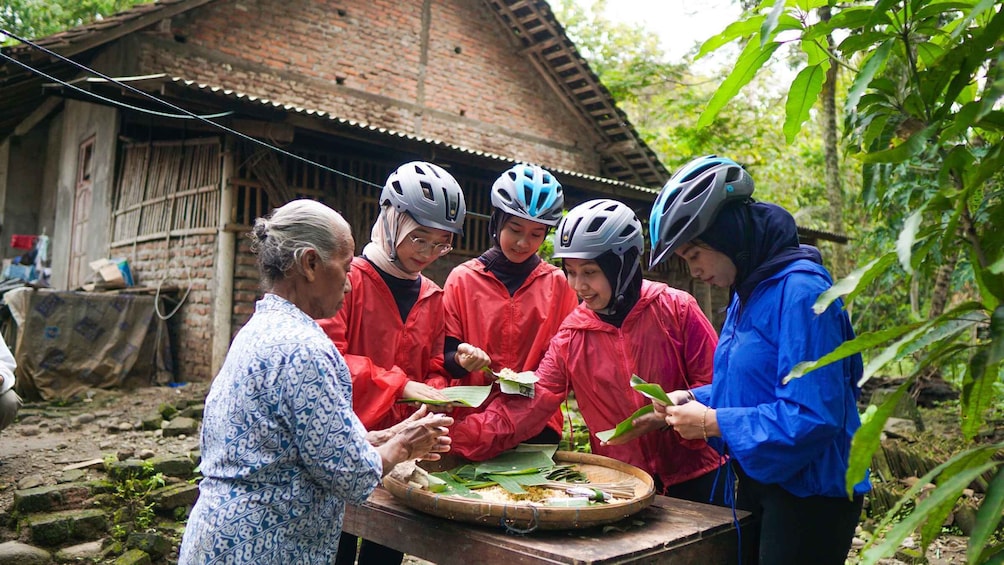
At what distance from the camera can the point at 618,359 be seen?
2910 mm

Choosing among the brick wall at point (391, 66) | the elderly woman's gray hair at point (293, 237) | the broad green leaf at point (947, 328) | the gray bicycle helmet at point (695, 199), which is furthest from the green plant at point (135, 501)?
the brick wall at point (391, 66)

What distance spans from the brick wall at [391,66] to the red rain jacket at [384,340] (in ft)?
28.8

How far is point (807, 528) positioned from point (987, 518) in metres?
0.97

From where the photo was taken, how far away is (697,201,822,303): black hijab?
7.52ft

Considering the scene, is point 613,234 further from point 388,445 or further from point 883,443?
point 883,443

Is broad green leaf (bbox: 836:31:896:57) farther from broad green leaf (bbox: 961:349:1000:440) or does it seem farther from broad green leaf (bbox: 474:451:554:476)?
broad green leaf (bbox: 474:451:554:476)

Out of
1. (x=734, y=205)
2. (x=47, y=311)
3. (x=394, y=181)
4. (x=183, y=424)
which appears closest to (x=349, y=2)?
(x=47, y=311)

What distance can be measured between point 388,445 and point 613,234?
1.28 meters

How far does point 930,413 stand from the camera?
8945mm

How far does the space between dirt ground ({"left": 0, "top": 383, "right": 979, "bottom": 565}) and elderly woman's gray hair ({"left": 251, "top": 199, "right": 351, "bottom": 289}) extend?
11.9 ft

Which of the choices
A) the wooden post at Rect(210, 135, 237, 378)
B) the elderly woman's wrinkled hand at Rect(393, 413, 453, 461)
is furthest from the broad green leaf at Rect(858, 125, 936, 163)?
the wooden post at Rect(210, 135, 237, 378)

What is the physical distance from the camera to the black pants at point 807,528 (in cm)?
213

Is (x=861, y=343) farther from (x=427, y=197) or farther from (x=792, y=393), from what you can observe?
(x=427, y=197)

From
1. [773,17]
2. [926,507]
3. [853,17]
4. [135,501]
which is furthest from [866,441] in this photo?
[135,501]
